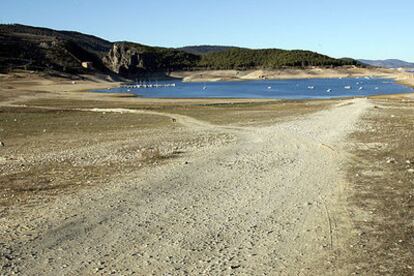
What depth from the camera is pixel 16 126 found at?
130 ft

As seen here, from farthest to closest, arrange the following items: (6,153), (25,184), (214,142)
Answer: (214,142) < (6,153) < (25,184)

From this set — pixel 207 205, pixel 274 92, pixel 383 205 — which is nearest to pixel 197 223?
pixel 207 205

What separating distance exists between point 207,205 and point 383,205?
4.83 m

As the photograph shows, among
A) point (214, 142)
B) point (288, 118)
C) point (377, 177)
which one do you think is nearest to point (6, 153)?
point (214, 142)

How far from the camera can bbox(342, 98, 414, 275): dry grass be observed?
10.4 metres

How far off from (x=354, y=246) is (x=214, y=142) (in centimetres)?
1834

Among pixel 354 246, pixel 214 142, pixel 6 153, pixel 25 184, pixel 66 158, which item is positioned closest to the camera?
pixel 354 246

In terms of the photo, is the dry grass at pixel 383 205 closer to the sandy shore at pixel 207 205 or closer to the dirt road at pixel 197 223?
the sandy shore at pixel 207 205

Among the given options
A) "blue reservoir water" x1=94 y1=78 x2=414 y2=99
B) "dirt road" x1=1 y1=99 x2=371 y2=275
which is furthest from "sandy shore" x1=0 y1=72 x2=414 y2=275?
"blue reservoir water" x1=94 y1=78 x2=414 y2=99

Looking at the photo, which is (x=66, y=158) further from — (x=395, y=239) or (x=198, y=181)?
(x=395, y=239)

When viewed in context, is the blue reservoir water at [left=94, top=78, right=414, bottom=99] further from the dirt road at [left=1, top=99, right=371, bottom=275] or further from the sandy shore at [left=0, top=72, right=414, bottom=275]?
the dirt road at [left=1, top=99, right=371, bottom=275]

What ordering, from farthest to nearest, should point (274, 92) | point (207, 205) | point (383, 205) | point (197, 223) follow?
point (274, 92), point (207, 205), point (383, 205), point (197, 223)

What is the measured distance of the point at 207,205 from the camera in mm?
14758

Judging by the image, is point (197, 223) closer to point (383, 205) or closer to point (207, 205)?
point (207, 205)
